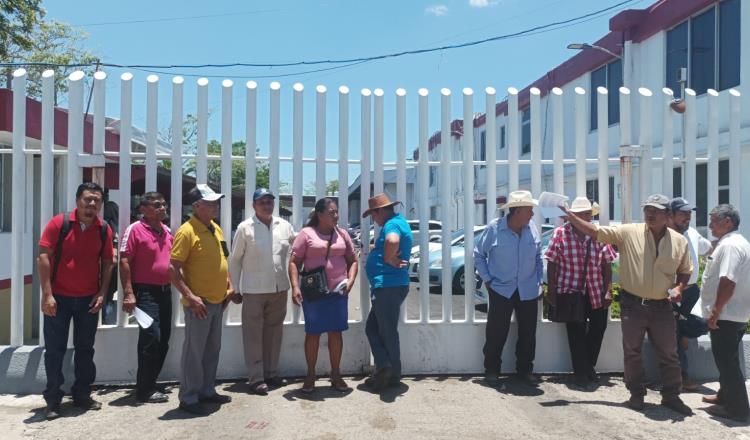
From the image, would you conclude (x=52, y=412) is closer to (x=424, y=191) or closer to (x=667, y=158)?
(x=424, y=191)

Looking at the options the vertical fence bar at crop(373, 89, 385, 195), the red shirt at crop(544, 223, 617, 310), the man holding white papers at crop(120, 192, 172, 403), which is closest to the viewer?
the man holding white papers at crop(120, 192, 172, 403)

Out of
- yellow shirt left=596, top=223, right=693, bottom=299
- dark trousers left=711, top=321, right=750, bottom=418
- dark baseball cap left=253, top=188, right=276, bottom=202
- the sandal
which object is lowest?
the sandal

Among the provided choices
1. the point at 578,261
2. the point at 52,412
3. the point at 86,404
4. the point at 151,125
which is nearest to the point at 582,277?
the point at 578,261

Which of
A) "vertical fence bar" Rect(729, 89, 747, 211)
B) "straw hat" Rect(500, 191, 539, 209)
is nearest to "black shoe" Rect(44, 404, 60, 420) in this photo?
"straw hat" Rect(500, 191, 539, 209)

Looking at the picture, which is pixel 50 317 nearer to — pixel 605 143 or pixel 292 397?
pixel 292 397

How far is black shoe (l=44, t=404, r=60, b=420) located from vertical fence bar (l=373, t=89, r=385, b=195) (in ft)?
9.64

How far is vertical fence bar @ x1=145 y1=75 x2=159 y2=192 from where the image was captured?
5.15 meters

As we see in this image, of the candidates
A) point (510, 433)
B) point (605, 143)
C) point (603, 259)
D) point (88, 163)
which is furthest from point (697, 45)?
point (88, 163)

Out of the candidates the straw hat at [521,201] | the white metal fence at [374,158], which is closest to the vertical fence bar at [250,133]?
the white metal fence at [374,158]

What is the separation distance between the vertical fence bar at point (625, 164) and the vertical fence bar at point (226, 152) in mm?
3626

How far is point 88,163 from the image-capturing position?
5.11 meters

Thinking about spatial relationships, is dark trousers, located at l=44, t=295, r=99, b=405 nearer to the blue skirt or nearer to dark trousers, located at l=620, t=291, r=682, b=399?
the blue skirt

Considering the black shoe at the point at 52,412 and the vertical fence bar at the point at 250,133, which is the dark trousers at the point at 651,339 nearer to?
the vertical fence bar at the point at 250,133

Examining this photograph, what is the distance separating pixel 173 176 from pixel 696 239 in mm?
4588
